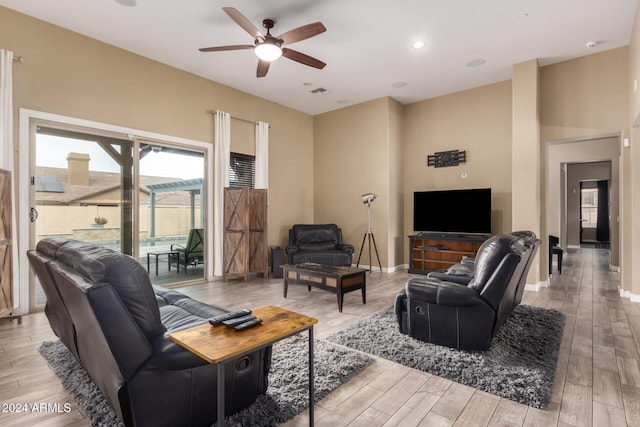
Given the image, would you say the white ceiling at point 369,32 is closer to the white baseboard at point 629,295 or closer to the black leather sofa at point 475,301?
the black leather sofa at point 475,301

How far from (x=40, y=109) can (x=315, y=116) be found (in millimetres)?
5125

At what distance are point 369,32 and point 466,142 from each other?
3136 millimetres

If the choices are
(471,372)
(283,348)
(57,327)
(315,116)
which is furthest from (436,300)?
(315,116)

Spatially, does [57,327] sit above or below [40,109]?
below

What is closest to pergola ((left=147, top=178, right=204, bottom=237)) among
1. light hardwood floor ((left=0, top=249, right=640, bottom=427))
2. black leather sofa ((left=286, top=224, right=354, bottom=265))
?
black leather sofa ((left=286, top=224, right=354, bottom=265))

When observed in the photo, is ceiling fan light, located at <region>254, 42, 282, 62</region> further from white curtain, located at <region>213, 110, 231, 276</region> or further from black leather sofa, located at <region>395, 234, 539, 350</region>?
black leather sofa, located at <region>395, 234, 539, 350</region>

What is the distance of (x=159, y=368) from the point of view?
5.15 feet

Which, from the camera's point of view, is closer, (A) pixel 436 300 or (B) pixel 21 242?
(A) pixel 436 300

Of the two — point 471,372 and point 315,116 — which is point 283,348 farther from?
point 315,116

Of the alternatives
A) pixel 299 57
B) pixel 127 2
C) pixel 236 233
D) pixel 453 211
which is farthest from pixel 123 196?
pixel 453 211

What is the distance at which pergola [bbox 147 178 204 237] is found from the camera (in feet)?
16.8

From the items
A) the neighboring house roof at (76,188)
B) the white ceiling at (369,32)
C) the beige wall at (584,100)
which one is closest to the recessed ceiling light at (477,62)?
the white ceiling at (369,32)

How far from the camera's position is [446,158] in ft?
21.1

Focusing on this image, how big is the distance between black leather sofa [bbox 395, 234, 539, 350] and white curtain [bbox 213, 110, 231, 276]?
12.2ft
